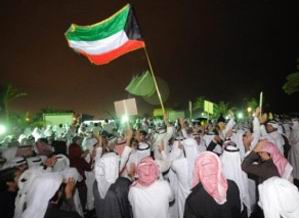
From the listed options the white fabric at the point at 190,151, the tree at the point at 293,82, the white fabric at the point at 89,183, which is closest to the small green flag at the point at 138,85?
the white fabric at the point at 89,183

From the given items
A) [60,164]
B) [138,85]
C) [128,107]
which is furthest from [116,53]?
[138,85]

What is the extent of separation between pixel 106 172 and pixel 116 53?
3.52 metres

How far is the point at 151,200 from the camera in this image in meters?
3.82

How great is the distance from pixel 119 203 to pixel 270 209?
6.46 feet

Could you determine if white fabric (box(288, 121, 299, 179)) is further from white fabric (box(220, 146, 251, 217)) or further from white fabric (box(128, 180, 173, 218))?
white fabric (box(128, 180, 173, 218))

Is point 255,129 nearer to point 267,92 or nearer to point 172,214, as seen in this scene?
point 172,214

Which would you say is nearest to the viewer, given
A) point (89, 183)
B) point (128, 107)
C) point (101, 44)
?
point (128, 107)

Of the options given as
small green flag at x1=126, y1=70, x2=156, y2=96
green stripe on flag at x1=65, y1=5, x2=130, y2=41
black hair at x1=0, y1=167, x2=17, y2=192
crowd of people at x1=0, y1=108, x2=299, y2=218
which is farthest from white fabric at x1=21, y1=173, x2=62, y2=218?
small green flag at x1=126, y1=70, x2=156, y2=96

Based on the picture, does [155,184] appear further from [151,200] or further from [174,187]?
[174,187]

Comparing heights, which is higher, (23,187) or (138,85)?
(138,85)

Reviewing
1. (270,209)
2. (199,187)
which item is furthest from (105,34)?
(270,209)

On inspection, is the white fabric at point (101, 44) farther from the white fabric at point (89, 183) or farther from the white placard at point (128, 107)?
the white fabric at point (89, 183)

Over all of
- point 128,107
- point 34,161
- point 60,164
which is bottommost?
point 60,164

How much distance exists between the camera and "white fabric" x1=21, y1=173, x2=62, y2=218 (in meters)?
3.02
